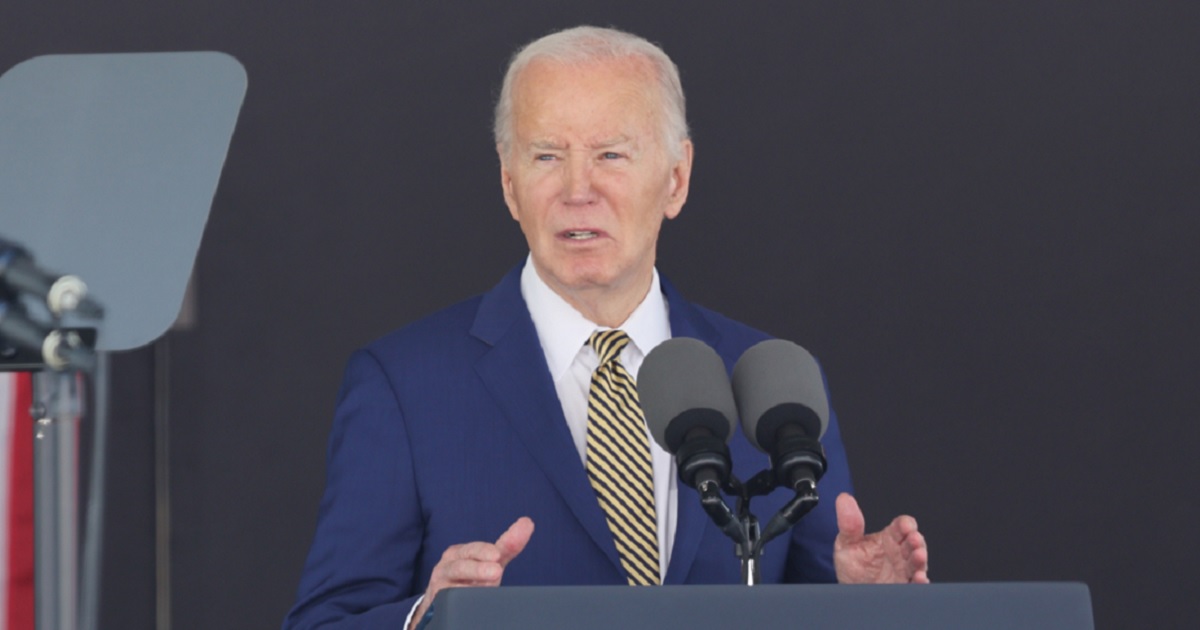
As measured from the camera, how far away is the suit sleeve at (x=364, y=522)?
2178 mm

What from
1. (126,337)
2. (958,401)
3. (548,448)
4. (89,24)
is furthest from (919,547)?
(89,24)

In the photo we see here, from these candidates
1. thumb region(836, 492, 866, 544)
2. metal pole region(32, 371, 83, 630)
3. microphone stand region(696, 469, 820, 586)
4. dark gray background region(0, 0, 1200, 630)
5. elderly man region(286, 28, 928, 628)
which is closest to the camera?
microphone stand region(696, 469, 820, 586)

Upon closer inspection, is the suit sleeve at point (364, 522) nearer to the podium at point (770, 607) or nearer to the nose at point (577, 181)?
the nose at point (577, 181)

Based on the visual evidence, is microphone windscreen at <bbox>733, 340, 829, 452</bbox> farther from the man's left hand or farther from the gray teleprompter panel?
the gray teleprompter panel

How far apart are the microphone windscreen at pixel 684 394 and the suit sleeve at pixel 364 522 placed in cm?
63

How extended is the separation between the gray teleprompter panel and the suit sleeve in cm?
29

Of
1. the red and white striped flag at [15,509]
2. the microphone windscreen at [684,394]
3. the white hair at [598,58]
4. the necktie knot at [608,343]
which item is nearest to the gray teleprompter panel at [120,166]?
the red and white striped flag at [15,509]

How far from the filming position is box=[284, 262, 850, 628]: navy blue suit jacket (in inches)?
87.0

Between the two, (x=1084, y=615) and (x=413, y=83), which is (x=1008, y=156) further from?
(x=1084, y=615)

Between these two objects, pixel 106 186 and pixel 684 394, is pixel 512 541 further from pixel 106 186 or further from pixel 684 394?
pixel 106 186

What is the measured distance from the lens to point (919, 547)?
73.0 inches

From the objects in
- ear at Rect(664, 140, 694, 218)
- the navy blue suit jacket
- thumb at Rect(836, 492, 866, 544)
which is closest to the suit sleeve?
the navy blue suit jacket

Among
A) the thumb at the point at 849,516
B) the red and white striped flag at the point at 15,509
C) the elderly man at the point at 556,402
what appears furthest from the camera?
the red and white striped flag at the point at 15,509

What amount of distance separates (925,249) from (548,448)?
1.18m
